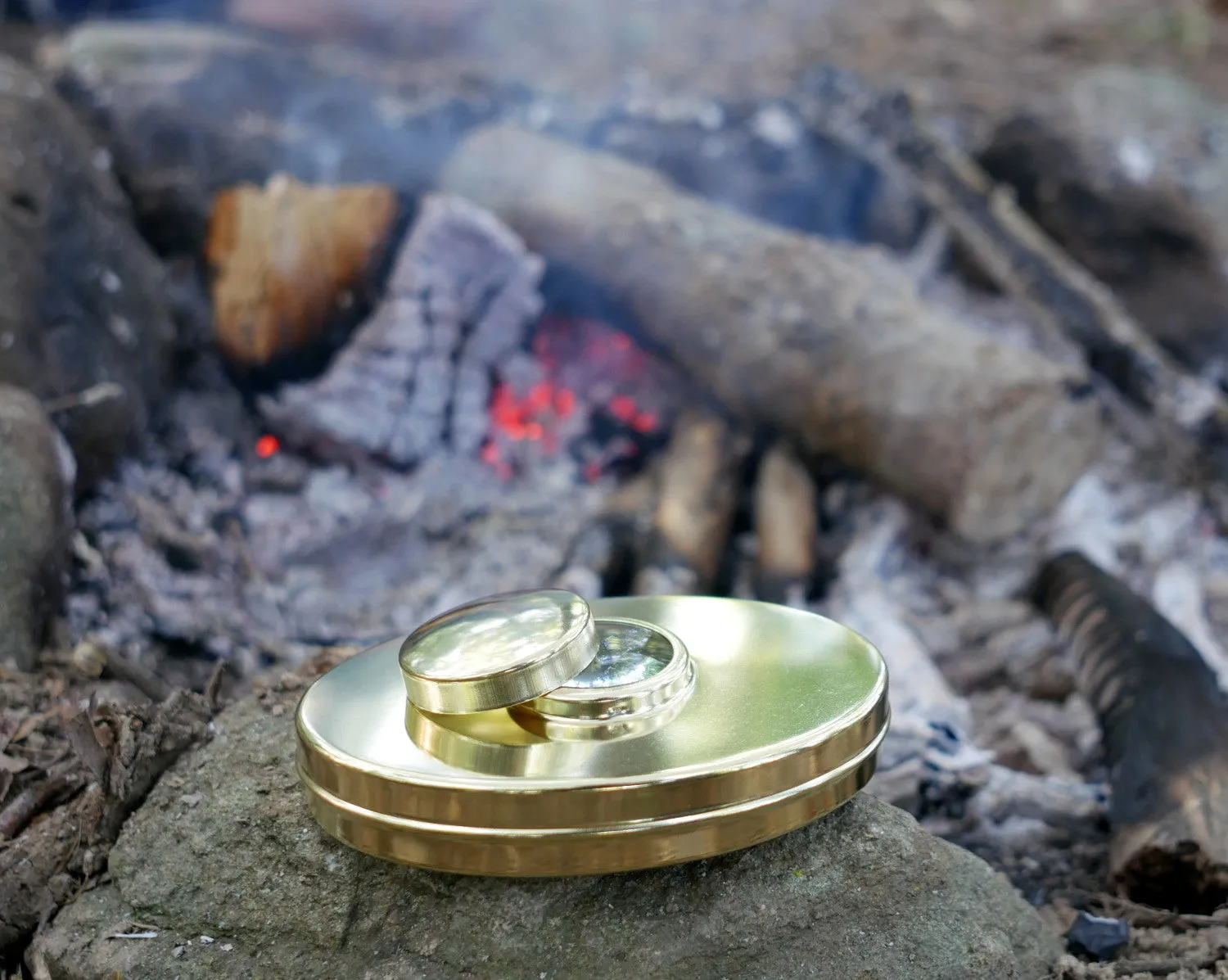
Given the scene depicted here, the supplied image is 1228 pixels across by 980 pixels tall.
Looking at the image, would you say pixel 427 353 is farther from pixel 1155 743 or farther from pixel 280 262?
pixel 1155 743

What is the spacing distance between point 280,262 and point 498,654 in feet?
7.11

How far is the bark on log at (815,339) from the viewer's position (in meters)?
2.55

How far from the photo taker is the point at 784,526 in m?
2.71

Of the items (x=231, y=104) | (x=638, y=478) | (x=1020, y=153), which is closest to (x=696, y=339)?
(x=638, y=478)

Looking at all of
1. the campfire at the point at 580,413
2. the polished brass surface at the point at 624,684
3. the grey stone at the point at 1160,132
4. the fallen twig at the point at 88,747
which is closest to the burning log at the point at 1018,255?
the campfire at the point at 580,413

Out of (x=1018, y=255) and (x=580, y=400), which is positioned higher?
(x=1018, y=255)

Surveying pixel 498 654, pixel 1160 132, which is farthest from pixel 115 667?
pixel 1160 132

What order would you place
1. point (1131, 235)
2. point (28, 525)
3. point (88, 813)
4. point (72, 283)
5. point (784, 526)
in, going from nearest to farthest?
1. point (88, 813)
2. point (28, 525)
3. point (72, 283)
4. point (784, 526)
5. point (1131, 235)

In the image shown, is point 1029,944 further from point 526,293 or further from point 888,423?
point 526,293

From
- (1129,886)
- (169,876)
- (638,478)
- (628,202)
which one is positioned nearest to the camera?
(169,876)

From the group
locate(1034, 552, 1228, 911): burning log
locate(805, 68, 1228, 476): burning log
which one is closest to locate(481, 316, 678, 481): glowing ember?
locate(805, 68, 1228, 476): burning log

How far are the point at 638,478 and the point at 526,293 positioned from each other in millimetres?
684

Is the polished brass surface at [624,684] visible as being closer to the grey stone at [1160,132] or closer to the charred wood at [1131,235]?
the charred wood at [1131,235]

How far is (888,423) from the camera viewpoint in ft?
8.77
